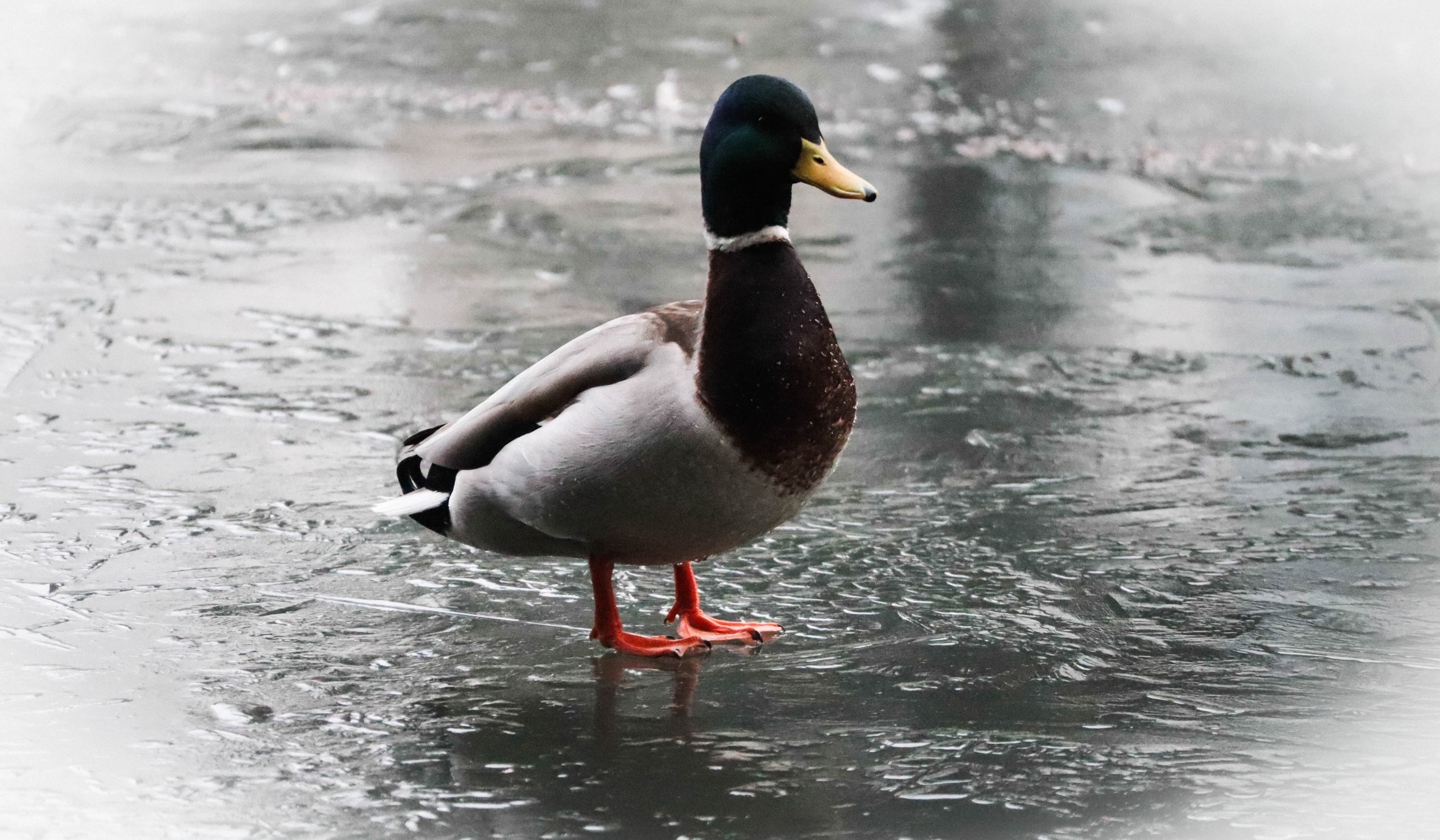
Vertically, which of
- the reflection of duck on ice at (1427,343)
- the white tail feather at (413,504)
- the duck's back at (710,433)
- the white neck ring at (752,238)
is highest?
the white neck ring at (752,238)

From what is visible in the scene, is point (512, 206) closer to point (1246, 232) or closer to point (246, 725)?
point (1246, 232)

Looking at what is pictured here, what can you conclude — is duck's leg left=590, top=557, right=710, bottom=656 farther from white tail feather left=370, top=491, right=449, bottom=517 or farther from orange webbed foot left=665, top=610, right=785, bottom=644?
white tail feather left=370, top=491, right=449, bottom=517

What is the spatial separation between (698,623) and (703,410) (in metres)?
0.67

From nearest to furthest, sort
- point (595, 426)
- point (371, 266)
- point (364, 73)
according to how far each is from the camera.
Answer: point (595, 426) → point (371, 266) → point (364, 73)

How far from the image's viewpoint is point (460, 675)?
3551 millimetres

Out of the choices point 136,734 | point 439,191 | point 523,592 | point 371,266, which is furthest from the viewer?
point 439,191

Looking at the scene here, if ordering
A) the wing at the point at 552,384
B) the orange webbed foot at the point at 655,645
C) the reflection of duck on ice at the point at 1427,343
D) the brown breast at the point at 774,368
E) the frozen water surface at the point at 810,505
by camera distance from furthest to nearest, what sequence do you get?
1. the reflection of duck on ice at the point at 1427,343
2. the orange webbed foot at the point at 655,645
3. the wing at the point at 552,384
4. the brown breast at the point at 774,368
5. the frozen water surface at the point at 810,505

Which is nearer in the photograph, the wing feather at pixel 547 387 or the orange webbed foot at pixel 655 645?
the wing feather at pixel 547 387

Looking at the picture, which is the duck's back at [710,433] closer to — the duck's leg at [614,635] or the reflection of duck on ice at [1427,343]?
the duck's leg at [614,635]

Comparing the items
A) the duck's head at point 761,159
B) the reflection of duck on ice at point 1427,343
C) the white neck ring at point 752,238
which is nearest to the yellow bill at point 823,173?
the duck's head at point 761,159

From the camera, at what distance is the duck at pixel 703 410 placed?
3357 millimetres

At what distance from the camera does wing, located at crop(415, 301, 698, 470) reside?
3500mm

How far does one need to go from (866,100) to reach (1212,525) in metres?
6.30

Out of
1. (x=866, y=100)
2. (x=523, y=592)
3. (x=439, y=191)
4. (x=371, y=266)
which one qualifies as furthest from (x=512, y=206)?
(x=523, y=592)
